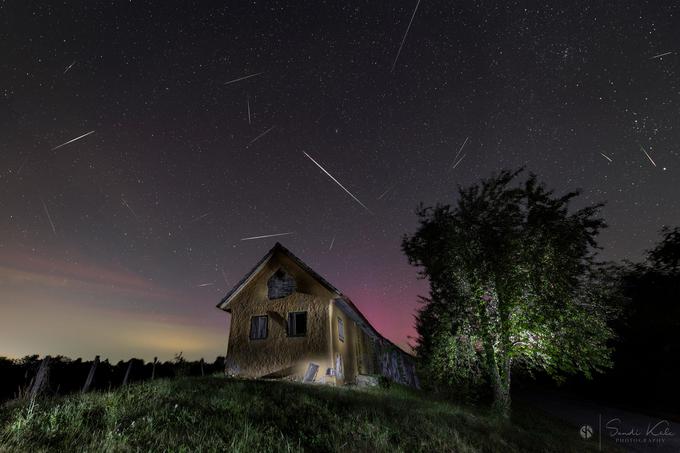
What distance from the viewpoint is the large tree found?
44.9 feet

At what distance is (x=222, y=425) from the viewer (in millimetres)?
5754

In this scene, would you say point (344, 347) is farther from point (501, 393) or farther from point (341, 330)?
point (501, 393)

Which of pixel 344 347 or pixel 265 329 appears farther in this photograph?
pixel 344 347

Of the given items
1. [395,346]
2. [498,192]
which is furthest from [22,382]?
[395,346]

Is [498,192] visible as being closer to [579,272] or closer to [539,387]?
[579,272]

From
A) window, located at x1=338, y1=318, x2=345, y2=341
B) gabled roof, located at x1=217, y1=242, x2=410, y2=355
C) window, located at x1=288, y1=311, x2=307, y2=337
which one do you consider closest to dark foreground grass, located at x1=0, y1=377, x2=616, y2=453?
window, located at x1=288, y1=311, x2=307, y2=337

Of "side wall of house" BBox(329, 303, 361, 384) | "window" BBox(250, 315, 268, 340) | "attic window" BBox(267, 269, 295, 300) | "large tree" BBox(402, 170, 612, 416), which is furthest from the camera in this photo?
"attic window" BBox(267, 269, 295, 300)

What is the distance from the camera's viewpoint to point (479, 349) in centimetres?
1581

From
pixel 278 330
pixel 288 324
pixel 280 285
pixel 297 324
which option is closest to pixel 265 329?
pixel 278 330

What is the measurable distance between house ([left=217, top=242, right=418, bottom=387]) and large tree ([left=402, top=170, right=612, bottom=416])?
4981 mm

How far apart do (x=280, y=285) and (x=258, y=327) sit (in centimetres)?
255

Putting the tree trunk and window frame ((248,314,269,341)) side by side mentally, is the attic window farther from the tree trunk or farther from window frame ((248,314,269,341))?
the tree trunk

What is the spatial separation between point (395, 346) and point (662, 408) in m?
19.9
